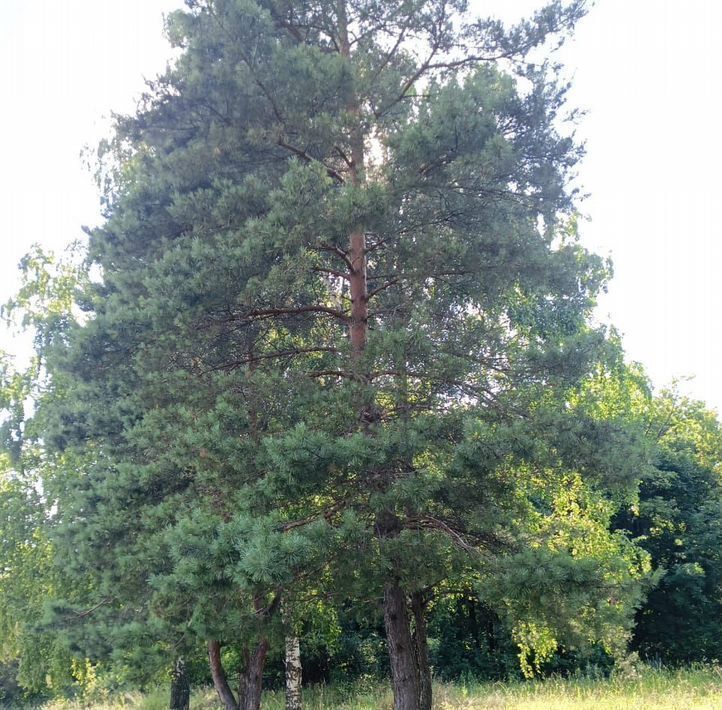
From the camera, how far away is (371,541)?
5.75 metres

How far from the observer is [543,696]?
11.4 metres

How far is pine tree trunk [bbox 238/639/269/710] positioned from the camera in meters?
8.62

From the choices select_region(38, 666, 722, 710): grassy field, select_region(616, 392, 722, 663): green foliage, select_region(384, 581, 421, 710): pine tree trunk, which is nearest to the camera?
select_region(384, 581, 421, 710): pine tree trunk

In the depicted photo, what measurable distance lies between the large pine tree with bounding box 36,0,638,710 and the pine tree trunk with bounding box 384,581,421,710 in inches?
1.0

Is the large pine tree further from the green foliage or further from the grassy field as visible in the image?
the green foliage

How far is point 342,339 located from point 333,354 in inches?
31.2

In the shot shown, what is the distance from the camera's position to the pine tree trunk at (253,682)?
862cm

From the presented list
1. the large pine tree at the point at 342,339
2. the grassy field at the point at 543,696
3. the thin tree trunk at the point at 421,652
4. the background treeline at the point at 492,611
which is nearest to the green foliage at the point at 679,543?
the background treeline at the point at 492,611

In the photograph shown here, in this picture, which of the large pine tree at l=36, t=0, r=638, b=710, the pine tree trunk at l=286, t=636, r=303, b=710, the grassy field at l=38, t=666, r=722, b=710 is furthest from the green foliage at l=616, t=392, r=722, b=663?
the large pine tree at l=36, t=0, r=638, b=710

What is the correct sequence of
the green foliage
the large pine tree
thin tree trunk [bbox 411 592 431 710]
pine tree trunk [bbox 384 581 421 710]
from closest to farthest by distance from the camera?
the large pine tree → pine tree trunk [bbox 384 581 421 710] → thin tree trunk [bbox 411 592 431 710] → the green foliage

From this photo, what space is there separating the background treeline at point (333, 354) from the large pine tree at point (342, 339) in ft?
0.11

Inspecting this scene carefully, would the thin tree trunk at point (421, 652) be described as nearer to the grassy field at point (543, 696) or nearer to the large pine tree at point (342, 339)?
the large pine tree at point (342, 339)

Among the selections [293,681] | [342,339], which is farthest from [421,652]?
[342,339]

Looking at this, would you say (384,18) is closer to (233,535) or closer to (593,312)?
(233,535)
